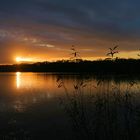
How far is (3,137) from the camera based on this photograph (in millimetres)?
10562

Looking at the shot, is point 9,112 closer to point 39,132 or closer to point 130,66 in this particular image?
point 39,132

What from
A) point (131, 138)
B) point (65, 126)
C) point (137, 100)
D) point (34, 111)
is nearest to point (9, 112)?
point (34, 111)

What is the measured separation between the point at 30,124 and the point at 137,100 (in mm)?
7014

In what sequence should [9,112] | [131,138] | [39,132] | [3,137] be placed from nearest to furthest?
1. [131,138]
2. [3,137]
3. [39,132]
4. [9,112]

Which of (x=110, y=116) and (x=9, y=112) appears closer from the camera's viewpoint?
(x=110, y=116)

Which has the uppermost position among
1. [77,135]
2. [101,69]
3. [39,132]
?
[101,69]

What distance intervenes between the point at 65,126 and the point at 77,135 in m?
4.43

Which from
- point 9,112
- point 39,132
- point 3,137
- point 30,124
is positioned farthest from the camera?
point 9,112

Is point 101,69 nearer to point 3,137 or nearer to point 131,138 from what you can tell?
point 131,138

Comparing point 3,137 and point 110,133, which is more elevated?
point 110,133

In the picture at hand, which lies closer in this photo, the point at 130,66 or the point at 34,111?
the point at 130,66

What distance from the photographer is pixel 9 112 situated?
55.1 ft

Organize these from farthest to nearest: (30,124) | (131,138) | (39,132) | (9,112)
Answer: (9,112) < (30,124) < (39,132) < (131,138)

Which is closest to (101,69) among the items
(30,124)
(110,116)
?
(110,116)
